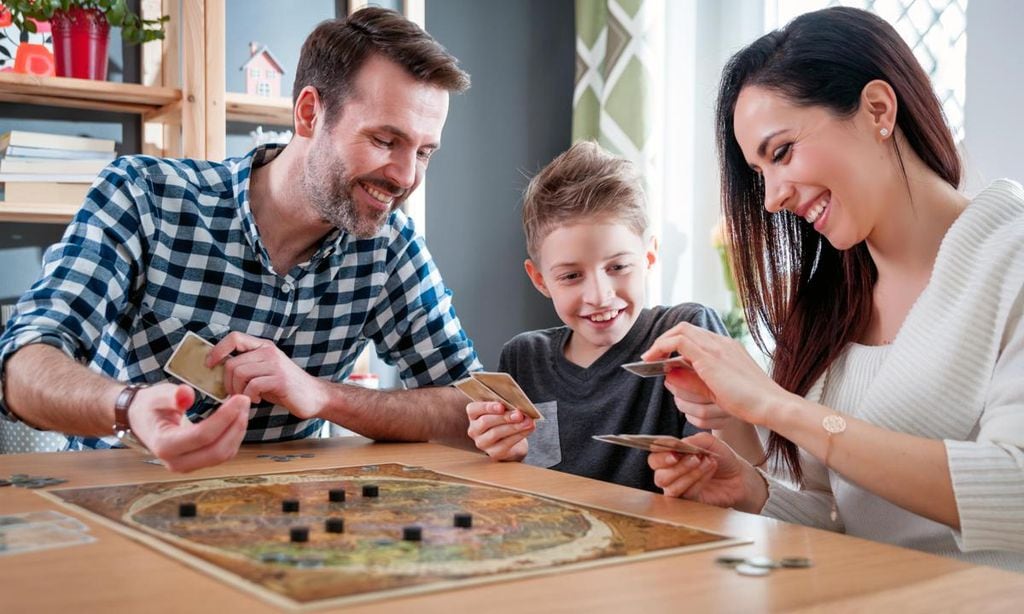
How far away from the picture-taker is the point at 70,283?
1.89 metres

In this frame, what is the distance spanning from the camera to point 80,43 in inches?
129

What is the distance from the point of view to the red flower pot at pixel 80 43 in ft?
10.7

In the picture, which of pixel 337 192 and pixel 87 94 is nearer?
pixel 337 192

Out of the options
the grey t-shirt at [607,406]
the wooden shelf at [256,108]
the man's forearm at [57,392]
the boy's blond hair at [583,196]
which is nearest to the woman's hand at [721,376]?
the grey t-shirt at [607,406]

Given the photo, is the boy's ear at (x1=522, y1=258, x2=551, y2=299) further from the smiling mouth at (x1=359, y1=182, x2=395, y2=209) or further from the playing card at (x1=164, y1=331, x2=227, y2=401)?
the playing card at (x1=164, y1=331, x2=227, y2=401)

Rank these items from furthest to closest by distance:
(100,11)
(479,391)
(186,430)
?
1. (100,11)
2. (479,391)
3. (186,430)

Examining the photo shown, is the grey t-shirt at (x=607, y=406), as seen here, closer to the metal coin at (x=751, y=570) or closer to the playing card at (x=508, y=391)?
the playing card at (x=508, y=391)

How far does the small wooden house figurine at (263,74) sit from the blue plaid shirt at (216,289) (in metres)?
1.42

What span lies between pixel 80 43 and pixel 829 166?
2.64m

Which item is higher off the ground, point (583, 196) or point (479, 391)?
point (583, 196)

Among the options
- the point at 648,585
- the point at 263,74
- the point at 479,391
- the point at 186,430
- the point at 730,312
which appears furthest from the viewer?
the point at 263,74

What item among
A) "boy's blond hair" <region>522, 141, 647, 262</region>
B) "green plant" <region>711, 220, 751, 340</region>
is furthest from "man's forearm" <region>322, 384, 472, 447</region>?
"green plant" <region>711, 220, 751, 340</region>

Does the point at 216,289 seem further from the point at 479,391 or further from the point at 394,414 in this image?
the point at 479,391

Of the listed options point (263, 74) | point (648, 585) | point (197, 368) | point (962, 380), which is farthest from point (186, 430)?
point (263, 74)
